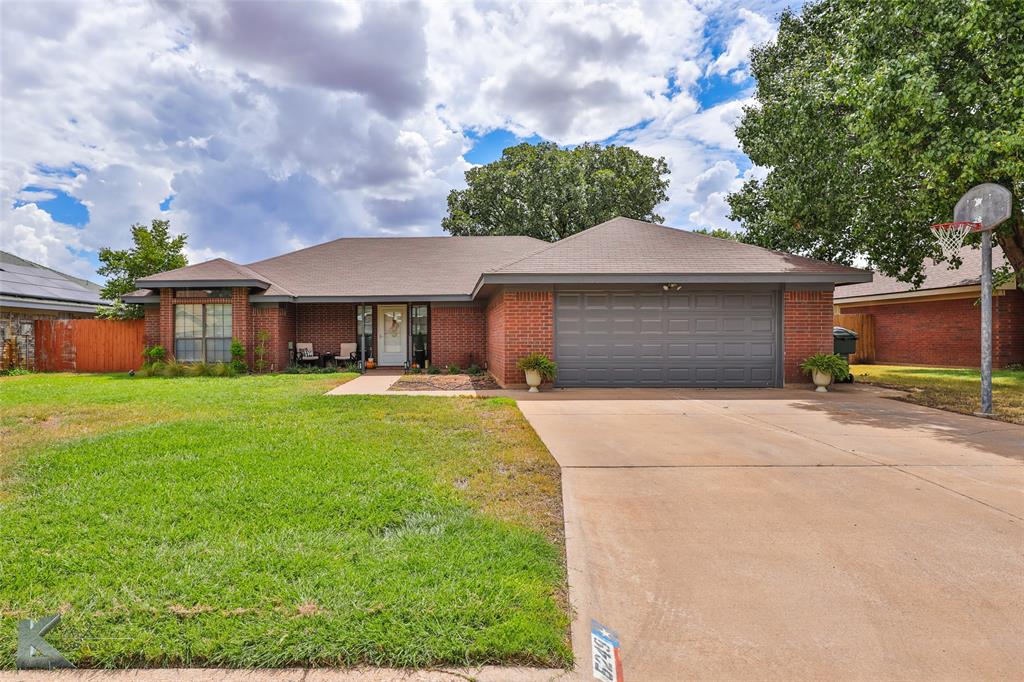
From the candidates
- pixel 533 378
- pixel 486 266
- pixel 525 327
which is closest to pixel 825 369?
pixel 533 378

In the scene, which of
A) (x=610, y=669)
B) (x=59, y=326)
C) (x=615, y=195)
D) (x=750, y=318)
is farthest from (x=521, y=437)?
(x=615, y=195)

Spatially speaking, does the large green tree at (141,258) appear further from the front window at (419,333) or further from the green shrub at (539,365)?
the green shrub at (539,365)

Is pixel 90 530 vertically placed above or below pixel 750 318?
below

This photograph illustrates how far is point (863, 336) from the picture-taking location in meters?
19.9

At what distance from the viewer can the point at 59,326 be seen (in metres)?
16.0

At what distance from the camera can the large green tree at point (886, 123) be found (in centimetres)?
826

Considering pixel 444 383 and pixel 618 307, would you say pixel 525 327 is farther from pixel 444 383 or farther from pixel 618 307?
pixel 444 383

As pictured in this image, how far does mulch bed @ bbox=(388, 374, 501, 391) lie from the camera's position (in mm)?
11148

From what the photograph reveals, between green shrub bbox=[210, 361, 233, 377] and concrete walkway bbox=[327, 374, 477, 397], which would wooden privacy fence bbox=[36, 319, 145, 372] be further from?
concrete walkway bbox=[327, 374, 477, 397]

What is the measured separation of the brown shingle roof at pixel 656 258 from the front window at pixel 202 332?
30.0 feet

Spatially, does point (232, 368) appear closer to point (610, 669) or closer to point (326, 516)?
point (326, 516)

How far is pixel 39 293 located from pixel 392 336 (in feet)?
50.0

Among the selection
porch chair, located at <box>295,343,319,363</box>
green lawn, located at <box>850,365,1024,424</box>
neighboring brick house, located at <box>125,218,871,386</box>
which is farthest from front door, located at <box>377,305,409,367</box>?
green lawn, located at <box>850,365,1024,424</box>

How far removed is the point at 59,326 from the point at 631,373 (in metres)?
17.8
